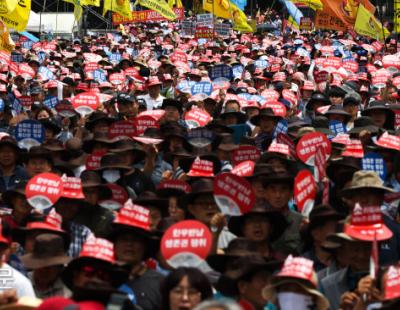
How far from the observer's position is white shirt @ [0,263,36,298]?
6855mm

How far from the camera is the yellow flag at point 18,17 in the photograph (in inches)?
896

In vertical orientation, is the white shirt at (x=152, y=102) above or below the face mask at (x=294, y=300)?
above

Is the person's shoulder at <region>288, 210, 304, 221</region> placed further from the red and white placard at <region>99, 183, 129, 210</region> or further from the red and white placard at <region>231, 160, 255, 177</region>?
the red and white placard at <region>99, 183, 129, 210</region>

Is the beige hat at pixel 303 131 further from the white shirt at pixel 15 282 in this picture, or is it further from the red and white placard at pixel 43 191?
Result: the white shirt at pixel 15 282

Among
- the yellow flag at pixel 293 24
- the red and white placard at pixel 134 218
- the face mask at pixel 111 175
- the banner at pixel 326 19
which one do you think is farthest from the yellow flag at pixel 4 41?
the yellow flag at pixel 293 24

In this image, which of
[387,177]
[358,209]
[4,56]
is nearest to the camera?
[358,209]

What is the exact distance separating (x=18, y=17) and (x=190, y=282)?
17.5m

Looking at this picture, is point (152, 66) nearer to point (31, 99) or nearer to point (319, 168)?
point (31, 99)

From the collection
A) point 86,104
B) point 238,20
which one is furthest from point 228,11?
point 86,104

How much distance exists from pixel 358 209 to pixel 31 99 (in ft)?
35.0

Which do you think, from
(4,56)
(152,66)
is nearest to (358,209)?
(4,56)

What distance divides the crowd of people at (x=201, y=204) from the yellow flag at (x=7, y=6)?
20.9 ft

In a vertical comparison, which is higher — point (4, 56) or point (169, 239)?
point (4, 56)

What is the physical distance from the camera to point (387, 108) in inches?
490
